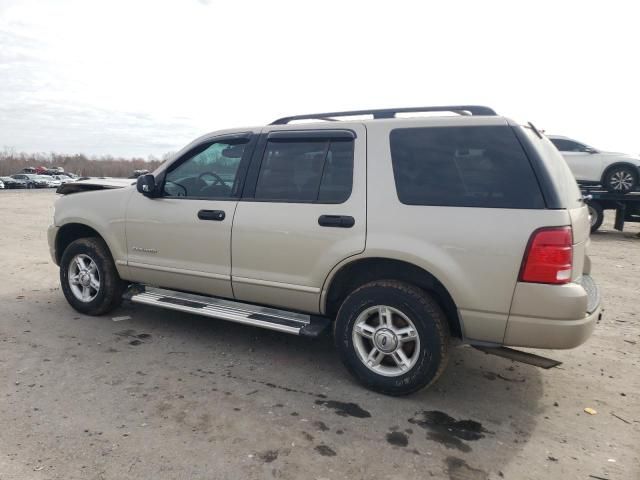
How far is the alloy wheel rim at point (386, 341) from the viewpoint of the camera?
348 cm

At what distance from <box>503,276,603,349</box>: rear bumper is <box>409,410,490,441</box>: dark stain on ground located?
642 mm

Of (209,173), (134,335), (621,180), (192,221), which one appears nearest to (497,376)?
(192,221)

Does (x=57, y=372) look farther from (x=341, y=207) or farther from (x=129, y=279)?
(x=341, y=207)

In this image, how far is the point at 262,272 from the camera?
4.02 metres

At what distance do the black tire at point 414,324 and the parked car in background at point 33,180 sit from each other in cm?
4867

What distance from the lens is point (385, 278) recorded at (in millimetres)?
3668

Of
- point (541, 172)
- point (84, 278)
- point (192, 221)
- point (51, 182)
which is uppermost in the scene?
point (541, 172)

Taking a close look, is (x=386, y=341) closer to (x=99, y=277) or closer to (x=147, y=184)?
(x=147, y=184)

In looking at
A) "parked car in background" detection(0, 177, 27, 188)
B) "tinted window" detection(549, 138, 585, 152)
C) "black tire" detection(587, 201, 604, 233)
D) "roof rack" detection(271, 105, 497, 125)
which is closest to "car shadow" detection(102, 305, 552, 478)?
"roof rack" detection(271, 105, 497, 125)

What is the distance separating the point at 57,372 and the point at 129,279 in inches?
50.5

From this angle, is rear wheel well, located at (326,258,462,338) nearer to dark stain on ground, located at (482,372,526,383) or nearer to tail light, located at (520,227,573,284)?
tail light, located at (520,227,573,284)

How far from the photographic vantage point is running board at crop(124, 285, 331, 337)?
12.7 feet

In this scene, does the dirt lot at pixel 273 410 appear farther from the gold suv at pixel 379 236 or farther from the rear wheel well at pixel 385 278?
the rear wheel well at pixel 385 278

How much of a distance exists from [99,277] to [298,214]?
2548 mm
